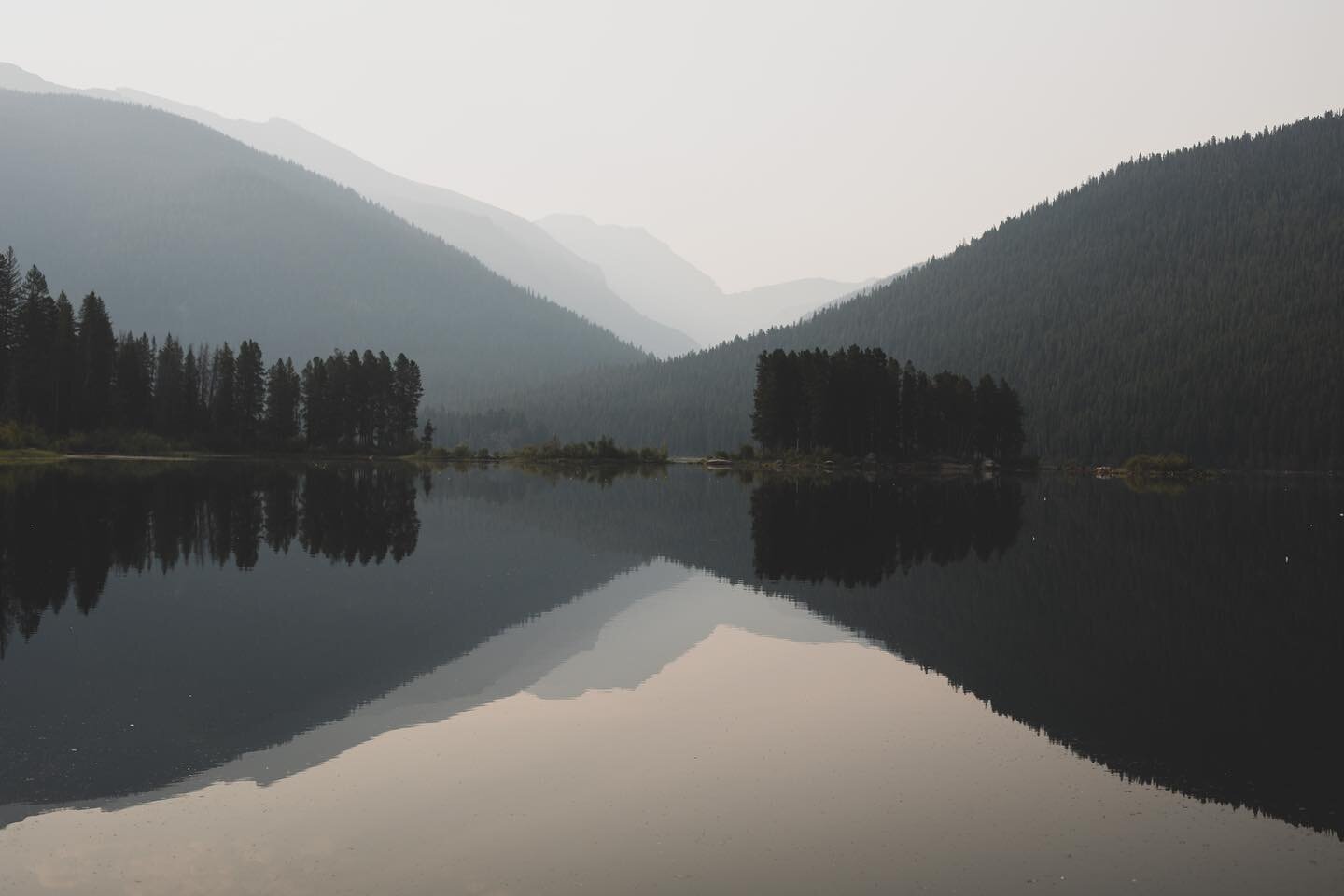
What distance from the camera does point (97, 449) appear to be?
388ft

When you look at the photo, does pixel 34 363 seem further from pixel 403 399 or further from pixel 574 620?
pixel 574 620

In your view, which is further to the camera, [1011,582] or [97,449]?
[97,449]

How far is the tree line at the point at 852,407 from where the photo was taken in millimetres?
129500

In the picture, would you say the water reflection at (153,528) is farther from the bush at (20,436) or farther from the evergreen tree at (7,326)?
the evergreen tree at (7,326)

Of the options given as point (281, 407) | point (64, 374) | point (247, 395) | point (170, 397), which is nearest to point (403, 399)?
point (281, 407)

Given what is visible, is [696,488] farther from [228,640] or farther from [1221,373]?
[1221,373]

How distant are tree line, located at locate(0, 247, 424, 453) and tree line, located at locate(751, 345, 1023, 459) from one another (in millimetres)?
52998

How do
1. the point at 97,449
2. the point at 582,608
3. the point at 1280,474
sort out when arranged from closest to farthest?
1. the point at 582,608
2. the point at 97,449
3. the point at 1280,474

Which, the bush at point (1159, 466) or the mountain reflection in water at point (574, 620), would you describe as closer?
the mountain reflection in water at point (574, 620)

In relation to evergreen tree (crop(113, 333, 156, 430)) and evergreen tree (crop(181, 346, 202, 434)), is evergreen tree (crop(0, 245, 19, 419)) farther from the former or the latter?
evergreen tree (crop(181, 346, 202, 434))

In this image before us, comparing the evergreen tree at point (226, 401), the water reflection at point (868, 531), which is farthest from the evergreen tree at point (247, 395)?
the water reflection at point (868, 531)

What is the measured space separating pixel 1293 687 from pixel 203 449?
138365 millimetres

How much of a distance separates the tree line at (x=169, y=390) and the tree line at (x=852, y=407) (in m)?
53.0

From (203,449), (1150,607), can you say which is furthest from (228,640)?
(203,449)
